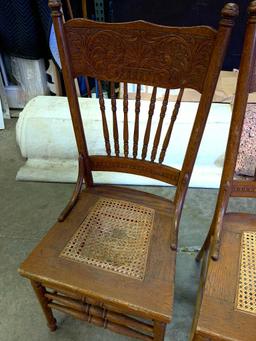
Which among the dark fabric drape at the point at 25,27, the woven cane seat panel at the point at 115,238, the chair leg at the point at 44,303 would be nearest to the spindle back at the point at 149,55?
the woven cane seat panel at the point at 115,238

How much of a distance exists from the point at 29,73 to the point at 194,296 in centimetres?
185

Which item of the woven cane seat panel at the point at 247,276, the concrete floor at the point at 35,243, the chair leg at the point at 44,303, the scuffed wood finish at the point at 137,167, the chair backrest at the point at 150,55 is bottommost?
the concrete floor at the point at 35,243

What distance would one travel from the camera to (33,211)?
60.7 inches

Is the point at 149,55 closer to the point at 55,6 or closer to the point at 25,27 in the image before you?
the point at 55,6

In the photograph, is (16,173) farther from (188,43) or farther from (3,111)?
(188,43)

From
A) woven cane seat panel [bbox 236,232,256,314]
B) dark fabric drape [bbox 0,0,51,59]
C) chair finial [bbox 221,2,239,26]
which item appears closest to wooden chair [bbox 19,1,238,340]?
chair finial [bbox 221,2,239,26]

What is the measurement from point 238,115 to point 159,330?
2.02ft

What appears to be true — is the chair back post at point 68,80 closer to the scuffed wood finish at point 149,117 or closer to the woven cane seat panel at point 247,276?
the scuffed wood finish at point 149,117

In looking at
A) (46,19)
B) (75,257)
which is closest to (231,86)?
(46,19)

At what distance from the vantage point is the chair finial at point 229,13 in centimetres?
65

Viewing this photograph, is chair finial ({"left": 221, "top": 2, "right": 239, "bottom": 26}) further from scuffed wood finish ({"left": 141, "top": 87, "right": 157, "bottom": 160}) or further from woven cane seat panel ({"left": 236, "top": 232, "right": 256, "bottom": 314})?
woven cane seat panel ({"left": 236, "top": 232, "right": 256, "bottom": 314})

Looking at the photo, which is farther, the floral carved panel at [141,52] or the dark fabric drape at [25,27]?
the dark fabric drape at [25,27]

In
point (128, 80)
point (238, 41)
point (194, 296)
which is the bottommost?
point (194, 296)

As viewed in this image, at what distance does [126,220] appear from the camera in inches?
37.8
